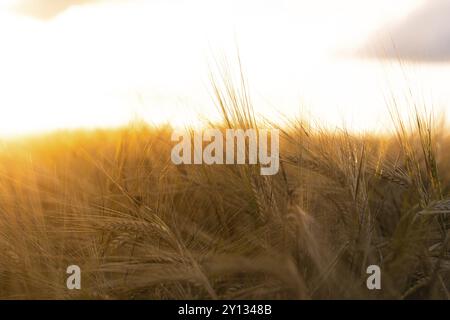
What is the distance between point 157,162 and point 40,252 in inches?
16.5

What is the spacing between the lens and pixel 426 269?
1.65 meters

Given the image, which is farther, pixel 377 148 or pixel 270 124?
pixel 377 148

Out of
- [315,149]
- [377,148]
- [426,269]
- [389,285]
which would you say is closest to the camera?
[389,285]

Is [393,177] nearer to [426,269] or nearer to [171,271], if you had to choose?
[426,269]

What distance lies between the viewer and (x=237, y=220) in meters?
1.77

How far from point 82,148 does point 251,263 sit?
86 centimetres

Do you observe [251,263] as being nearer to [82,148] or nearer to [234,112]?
[234,112]

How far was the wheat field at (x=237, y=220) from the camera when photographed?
62.1 inches

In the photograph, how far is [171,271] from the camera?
63.2 inches

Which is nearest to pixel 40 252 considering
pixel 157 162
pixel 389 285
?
pixel 157 162

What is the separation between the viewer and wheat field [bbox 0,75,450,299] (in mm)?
1577

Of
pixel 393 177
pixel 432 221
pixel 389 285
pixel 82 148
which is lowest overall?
pixel 389 285

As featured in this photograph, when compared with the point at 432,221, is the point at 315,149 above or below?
above

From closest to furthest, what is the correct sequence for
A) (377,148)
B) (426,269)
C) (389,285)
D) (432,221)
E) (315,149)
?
(389,285)
(426,269)
(432,221)
(315,149)
(377,148)
